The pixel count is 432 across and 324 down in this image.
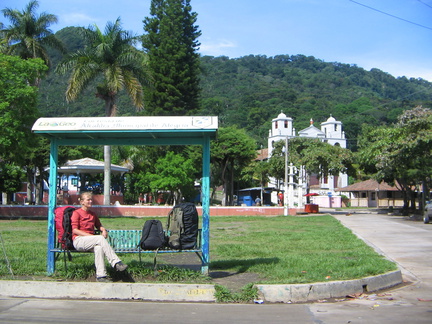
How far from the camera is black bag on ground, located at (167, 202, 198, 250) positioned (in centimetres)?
800

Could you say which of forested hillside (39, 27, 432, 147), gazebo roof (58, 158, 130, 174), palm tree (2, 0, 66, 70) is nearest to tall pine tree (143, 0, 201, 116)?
gazebo roof (58, 158, 130, 174)

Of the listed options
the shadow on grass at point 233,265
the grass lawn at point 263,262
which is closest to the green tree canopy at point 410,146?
the grass lawn at point 263,262

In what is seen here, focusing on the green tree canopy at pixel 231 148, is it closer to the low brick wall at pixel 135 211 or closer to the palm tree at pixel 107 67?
the low brick wall at pixel 135 211

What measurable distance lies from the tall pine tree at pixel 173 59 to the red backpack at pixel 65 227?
39.0m

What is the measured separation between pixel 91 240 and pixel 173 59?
41.3 m

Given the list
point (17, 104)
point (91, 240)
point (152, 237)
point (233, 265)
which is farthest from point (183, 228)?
point (17, 104)

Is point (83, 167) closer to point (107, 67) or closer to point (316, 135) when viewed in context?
point (107, 67)

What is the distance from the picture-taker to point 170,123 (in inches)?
321

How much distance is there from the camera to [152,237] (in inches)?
314

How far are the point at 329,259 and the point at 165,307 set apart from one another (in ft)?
15.8

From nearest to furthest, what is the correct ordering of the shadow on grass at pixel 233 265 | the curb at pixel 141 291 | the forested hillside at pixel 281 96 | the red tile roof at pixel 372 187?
the curb at pixel 141 291 → the shadow on grass at pixel 233 265 → the red tile roof at pixel 372 187 → the forested hillside at pixel 281 96

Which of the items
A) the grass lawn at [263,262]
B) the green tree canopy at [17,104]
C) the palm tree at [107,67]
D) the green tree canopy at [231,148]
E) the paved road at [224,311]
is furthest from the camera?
the green tree canopy at [231,148]

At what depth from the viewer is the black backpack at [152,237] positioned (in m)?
7.91

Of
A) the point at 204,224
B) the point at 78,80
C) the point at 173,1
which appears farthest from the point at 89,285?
the point at 173,1
